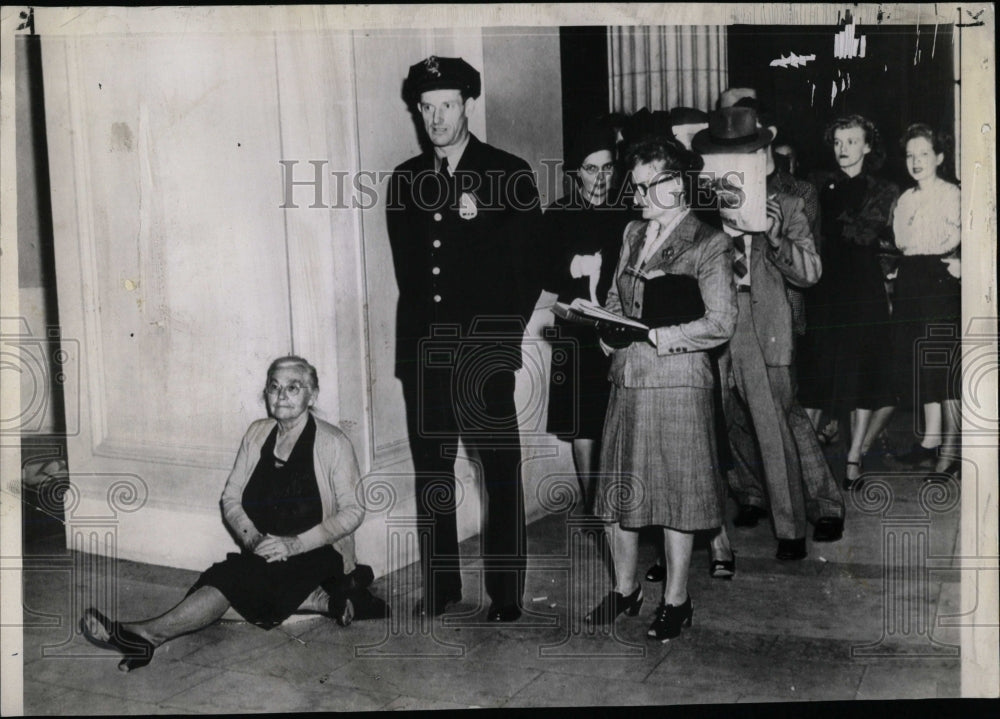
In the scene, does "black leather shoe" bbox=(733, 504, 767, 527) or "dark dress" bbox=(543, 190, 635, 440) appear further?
"black leather shoe" bbox=(733, 504, 767, 527)

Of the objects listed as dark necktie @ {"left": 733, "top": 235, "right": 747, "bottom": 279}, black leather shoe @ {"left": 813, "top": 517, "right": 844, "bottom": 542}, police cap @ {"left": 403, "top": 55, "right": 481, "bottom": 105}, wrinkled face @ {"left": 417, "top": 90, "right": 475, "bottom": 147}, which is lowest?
black leather shoe @ {"left": 813, "top": 517, "right": 844, "bottom": 542}

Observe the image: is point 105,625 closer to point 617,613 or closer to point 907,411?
point 617,613

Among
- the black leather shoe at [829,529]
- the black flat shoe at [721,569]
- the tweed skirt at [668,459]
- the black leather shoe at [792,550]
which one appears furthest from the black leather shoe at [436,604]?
the black leather shoe at [829,529]

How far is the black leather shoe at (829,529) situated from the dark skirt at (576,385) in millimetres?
916

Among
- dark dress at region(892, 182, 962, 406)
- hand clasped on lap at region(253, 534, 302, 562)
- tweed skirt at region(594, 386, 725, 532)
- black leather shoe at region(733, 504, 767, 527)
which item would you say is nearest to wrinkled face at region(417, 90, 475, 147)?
tweed skirt at region(594, 386, 725, 532)

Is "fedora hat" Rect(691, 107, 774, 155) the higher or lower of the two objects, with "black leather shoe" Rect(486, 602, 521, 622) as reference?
higher

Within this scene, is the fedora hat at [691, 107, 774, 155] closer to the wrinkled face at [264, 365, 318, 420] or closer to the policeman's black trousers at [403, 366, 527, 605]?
the policeman's black trousers at [403, 366, 527, 605]

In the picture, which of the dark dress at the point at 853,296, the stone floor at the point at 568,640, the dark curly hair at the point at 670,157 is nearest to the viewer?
the stone floor at the point at 568,640

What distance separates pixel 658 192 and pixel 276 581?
6.53ft

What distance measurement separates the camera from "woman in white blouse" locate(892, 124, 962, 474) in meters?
3.92

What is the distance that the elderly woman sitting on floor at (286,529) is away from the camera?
3822 millimetres

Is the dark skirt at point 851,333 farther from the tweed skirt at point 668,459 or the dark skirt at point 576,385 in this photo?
the dark skirt at point 576,385

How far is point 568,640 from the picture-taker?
12.5 ft

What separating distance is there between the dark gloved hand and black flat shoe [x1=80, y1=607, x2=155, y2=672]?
2.00 m
